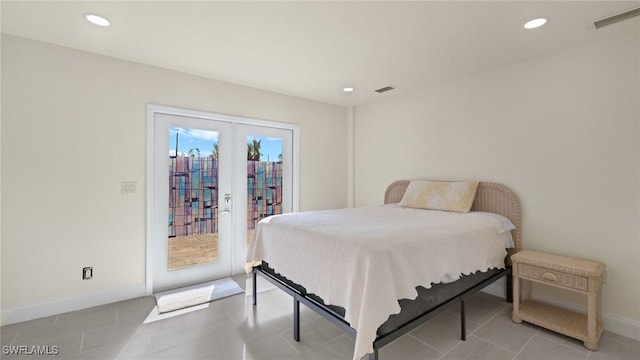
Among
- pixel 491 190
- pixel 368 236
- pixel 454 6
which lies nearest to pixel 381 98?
pixel 491 190

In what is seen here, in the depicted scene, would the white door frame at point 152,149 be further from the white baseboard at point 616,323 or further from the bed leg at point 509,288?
the white baseboard at point 616,323

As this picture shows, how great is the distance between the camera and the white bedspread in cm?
155

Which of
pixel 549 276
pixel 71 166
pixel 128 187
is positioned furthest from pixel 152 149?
pixel 549 276

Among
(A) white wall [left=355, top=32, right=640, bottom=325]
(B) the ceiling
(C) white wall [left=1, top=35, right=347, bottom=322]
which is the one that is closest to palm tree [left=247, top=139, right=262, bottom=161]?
(C) white wall [left=1, top=35, right=347, bottom=322]

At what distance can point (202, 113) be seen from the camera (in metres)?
3.36

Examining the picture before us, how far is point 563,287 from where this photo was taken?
86.5 inches

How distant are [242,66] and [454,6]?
2041 millimetres

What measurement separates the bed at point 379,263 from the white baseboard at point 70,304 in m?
1.32

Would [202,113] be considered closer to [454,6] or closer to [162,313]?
[162,313]

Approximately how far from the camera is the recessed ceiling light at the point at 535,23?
7.04ft

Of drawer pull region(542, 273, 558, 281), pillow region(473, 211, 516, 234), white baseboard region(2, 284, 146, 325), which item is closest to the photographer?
drawer pull region(542, 273, 558, 281)

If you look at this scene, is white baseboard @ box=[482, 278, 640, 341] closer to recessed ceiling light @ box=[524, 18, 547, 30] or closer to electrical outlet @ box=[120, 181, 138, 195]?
recessed ceiling light @ box=[524, 18, 547, 30]

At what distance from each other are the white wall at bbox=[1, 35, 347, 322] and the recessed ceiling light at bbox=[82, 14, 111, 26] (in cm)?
69

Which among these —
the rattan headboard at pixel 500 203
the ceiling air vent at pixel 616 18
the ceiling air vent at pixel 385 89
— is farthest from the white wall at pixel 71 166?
the ceiling air vent at pixel 616 18
